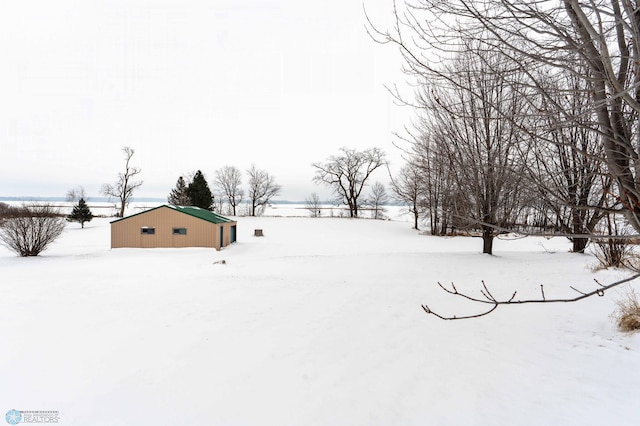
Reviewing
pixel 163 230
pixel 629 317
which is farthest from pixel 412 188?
pixel 163 230

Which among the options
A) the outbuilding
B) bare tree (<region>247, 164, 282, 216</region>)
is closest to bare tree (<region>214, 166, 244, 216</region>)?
bare tree (<region>247, 164, 282, 216</region>)

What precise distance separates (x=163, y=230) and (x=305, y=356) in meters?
16.8

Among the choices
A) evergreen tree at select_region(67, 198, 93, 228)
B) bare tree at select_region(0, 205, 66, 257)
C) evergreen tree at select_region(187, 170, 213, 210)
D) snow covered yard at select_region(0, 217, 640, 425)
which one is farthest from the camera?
evergreen tree at select_region(187, 170, 213, 210)

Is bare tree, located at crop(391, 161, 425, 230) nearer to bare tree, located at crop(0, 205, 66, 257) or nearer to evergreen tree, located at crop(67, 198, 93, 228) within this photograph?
bare tree, located at crop(0, 205, 66, 257)

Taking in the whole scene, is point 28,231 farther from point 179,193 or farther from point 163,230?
point 179,193

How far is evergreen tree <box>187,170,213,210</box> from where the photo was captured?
3816cm

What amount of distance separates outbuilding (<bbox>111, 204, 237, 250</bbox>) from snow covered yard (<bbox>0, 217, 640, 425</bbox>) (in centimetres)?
977

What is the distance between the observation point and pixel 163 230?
1805 centimetres

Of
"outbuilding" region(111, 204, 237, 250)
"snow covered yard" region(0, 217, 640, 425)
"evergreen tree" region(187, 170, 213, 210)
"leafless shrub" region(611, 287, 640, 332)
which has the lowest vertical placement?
"snow covered yard" region(0, 217, 640, 425)

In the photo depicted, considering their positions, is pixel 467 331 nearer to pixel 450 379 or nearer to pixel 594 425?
pixel 450 379

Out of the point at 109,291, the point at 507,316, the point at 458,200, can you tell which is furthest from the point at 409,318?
the point at 109,291

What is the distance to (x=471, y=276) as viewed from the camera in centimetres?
952

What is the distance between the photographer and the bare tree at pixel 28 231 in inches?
591

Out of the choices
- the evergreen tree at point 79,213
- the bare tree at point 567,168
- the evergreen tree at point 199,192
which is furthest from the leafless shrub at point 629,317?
the evergreen tree at point 79,213
